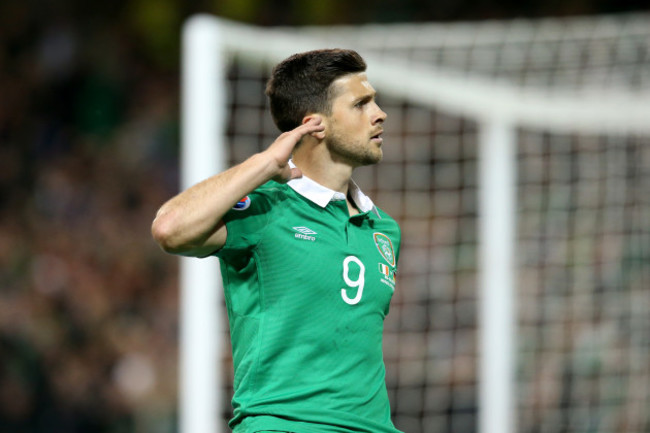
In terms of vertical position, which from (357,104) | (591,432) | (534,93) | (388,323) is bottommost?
(591,432)

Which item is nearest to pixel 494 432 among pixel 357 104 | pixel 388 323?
pixel 388 323

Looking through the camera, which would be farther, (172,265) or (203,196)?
(172,265)

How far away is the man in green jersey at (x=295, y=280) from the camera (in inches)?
109

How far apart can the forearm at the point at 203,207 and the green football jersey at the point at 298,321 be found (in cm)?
14

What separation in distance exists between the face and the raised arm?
14.5 inches

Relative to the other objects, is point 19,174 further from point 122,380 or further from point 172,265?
point 122,380

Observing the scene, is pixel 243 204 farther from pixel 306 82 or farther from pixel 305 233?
pixel 306 82

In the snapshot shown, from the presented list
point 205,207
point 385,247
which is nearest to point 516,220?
point 385,247

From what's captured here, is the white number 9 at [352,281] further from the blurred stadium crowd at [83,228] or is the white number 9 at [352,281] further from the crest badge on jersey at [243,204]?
the blurred stadium crowd at [83,228]

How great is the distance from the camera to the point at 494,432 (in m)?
6.32

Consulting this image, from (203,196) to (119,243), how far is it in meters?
7.90

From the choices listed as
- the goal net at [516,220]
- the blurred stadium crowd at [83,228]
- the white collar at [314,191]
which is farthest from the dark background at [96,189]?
the white collar at [314,191]

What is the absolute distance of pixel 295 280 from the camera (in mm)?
2896

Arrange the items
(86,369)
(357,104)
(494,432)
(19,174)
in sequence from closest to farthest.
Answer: (357,104) < (494,432) < (86,369) < (19,174)
